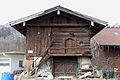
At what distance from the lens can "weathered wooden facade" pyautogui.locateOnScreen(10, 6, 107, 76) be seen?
2631 centimetres

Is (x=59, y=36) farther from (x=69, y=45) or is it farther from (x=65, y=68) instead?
(x=65, y=68)

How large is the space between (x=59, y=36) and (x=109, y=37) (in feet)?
40.8

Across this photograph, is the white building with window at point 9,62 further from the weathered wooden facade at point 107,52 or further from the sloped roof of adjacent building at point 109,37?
the sloped roof of adjacent building at point 109,37

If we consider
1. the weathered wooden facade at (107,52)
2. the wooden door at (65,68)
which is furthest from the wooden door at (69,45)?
the weathered wooden facade at (107,52)

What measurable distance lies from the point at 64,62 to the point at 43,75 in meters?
2.43

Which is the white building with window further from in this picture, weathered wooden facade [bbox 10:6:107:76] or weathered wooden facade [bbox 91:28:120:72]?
weathered wooden facade [bbox 10:6:107:76]

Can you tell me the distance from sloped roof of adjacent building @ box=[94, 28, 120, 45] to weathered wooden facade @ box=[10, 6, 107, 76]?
8.29 m

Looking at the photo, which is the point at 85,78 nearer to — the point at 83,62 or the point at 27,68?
the point at 83,62

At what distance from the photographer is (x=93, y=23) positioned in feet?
84.9

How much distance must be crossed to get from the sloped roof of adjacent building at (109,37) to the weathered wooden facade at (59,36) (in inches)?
326

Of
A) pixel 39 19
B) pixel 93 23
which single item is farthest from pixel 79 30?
pixel 39 19

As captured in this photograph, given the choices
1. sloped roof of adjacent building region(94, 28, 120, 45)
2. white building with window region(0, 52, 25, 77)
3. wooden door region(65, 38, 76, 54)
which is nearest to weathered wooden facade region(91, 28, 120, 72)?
sloped roof of adjacent building region(94, 28, 120, 45)

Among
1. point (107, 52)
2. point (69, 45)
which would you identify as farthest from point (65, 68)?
point (107, 52)

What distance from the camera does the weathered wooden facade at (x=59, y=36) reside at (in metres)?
26.3
